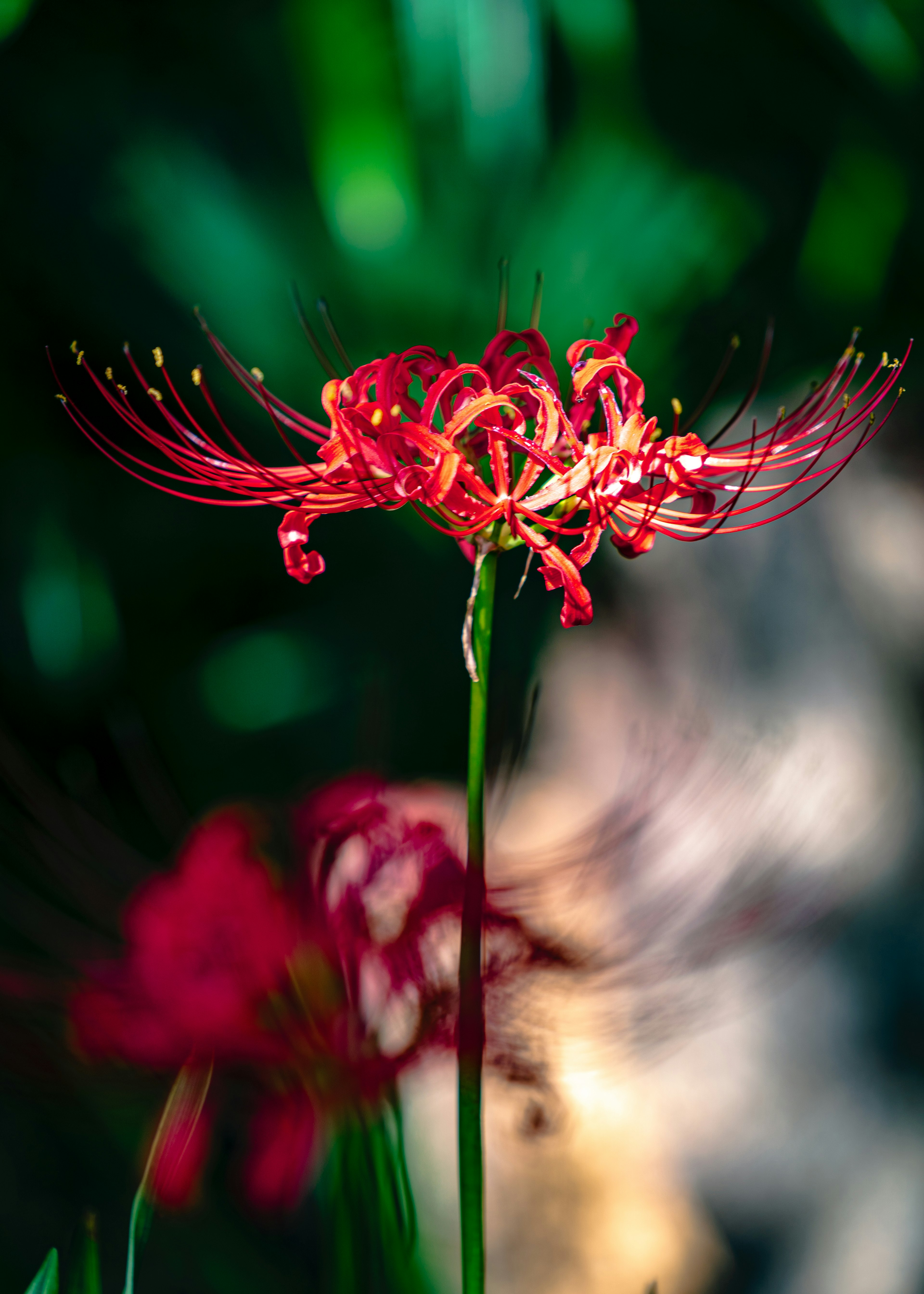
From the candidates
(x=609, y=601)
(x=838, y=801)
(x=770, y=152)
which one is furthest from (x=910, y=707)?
(x=770, y=152)

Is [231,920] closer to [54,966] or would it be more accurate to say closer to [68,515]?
[54,966]

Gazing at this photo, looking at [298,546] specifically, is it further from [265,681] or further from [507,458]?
A: [265,681]

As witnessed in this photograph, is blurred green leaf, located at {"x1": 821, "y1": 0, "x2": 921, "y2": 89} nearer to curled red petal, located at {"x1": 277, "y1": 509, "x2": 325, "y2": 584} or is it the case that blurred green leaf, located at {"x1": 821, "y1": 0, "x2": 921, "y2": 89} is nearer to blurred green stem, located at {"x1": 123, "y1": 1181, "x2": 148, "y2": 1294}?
curled red petal, located at {"x1": 277, "y1": 509, "x2": 325, "y2": 584}

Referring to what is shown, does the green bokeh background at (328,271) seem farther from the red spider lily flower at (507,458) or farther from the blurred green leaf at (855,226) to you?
the red spider lily flower at (507,458)

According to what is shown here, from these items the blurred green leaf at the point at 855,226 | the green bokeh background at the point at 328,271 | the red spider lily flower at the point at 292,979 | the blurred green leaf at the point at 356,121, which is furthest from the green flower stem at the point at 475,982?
the blurred green leaf at the point at 855,226

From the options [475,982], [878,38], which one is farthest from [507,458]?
[878,38]

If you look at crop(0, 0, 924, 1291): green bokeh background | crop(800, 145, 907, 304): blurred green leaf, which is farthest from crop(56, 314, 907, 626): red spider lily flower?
crop(800, 145, 907, 304): blurred green leaf

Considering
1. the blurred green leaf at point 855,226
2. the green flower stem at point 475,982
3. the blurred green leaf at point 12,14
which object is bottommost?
the green flower stem at point 475,982

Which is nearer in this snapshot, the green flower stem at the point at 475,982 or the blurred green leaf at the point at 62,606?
the green flower stem at the point at 475,982
